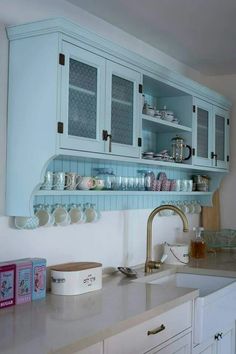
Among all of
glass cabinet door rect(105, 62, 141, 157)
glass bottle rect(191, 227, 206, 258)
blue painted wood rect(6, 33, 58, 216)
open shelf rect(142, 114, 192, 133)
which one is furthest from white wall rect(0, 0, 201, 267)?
open shelf rect(142, 114, 192, 133)

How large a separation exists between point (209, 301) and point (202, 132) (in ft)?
4.68

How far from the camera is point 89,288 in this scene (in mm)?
2459

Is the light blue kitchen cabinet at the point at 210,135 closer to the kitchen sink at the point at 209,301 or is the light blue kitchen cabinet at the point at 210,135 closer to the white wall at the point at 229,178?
the white wall at the point at 229,178

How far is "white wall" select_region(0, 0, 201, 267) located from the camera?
7.57ft

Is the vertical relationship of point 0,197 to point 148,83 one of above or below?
below

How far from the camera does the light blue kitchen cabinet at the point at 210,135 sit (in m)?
3.59

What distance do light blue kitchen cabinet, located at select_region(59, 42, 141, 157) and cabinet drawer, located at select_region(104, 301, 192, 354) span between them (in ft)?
2.75

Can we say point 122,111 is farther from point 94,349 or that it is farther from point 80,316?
point 94,349

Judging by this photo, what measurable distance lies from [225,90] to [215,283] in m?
1.87

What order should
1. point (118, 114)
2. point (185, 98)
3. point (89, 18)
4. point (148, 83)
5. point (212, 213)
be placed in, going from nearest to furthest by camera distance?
point (118, 114) < point (89, 18) < point (148, 83) < point (185, 98) < point (212, 213)

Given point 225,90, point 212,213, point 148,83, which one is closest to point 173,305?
point 148,83

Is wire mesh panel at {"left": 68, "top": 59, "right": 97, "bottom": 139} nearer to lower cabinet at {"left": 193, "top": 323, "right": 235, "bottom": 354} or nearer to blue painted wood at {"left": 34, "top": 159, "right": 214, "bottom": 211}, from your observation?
blue painted wood at {"left": 34, "top": 159, "right": 214, "bottom": 211}

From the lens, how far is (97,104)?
2467 mm

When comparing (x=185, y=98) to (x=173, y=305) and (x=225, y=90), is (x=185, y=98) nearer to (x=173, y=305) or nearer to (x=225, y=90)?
(x=225, y=90)
